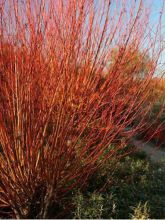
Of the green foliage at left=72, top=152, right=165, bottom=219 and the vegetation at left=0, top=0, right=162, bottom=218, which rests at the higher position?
the vegetation at left=0, top=0, right=162, bottom=218

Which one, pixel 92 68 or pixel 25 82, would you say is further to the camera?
pixel 92 68

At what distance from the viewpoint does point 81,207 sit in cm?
350

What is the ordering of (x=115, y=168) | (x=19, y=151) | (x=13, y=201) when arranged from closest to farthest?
(x=19, y=151) → (x=13, y=201) → (x=115, y=168)

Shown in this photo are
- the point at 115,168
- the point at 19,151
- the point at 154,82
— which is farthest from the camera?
the point at 115,168

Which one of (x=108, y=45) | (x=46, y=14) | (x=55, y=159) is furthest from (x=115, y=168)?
(x=46, y=14)

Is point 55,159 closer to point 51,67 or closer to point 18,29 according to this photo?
point 51,67

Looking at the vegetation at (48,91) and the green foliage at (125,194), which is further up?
the vegetation at (48,91)

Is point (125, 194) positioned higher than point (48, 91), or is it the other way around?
point (48, 91)

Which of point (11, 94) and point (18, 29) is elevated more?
point (18, 29)

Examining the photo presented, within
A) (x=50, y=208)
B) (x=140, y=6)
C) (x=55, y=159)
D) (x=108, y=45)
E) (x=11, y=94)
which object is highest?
(x=140, y=6)

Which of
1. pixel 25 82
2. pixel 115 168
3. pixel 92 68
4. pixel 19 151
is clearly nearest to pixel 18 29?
pixel 25 82

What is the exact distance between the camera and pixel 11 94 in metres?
3.20

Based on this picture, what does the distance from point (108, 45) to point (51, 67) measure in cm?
56

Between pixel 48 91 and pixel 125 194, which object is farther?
pixel 125 194
